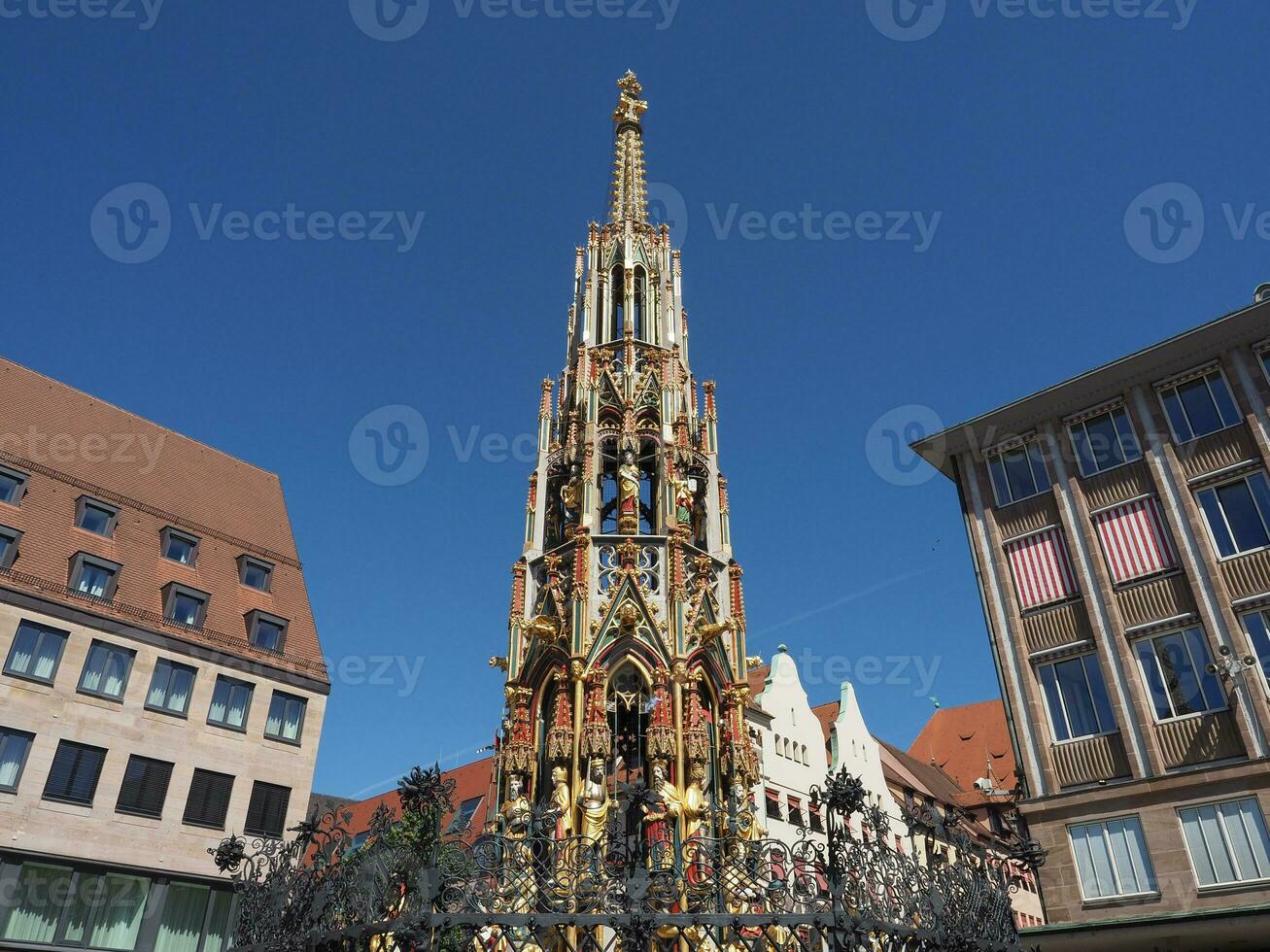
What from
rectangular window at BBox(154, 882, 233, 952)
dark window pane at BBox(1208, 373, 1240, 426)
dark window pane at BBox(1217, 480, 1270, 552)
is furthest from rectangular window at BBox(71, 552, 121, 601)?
dark window pane at BBox(1208, 373, 1240, 426)

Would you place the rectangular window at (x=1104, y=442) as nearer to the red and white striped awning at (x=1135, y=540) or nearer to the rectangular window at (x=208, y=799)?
the red and white striped awning at (x=1135, y=540)

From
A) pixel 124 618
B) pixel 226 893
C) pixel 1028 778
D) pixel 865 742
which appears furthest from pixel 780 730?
pixel 124 618

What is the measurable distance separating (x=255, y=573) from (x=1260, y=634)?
28.9m

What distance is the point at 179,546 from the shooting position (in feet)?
Answer: 103

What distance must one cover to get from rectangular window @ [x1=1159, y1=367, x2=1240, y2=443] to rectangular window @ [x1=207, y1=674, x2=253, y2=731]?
26728mm

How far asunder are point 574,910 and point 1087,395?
19388 mm

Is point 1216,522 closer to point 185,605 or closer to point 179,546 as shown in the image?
point 185,605

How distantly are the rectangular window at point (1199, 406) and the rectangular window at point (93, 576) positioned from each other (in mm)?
28904

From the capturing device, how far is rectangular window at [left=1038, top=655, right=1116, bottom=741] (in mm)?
21203

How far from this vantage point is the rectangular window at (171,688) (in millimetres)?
27500

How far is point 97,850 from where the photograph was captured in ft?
81.3

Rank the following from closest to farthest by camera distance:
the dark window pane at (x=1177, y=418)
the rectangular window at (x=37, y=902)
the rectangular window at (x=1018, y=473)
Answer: the dark window pane at (x=1177, y=418)
the rectangular window at (x=37, y=902)
the rectangular window at (x=1018, y=473)

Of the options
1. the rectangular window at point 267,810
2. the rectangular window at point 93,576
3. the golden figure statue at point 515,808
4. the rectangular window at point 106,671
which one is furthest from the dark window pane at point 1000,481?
the rectangular window at point 93,576

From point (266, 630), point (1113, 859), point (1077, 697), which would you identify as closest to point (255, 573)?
point (266, 630)
